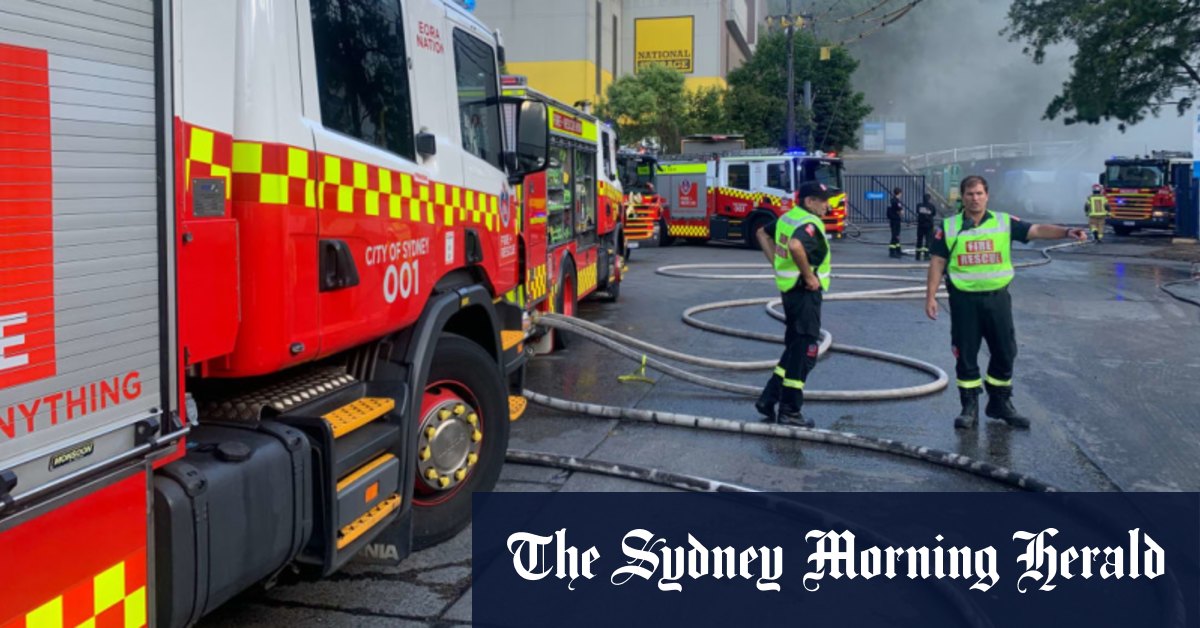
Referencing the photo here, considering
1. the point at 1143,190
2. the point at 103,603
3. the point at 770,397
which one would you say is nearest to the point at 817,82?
the point at 1143,190

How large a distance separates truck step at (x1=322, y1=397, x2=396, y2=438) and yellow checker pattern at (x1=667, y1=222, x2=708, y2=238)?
76.8ft

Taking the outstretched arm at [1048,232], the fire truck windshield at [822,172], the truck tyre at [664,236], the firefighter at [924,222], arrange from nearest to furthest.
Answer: the outstretched arm at [1048,232] → the firefighter at [924,222] → the fire truck windshield at [822,172] → the truck tyre at [664,236]

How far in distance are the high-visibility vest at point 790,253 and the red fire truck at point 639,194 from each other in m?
15.0

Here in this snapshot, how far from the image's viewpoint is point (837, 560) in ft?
15.4

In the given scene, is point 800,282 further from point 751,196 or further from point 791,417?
point 751,196

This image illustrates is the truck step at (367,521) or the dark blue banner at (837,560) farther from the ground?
the truck step at (367,521)

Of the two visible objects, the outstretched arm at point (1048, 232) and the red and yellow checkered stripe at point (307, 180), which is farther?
the outstretched arm at point (1048, 232)

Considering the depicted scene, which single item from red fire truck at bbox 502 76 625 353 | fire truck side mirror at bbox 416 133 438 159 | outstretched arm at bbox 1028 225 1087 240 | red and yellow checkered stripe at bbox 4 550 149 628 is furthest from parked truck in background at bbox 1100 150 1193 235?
red and yellow checkered stripe at bbox 4 550 149 628

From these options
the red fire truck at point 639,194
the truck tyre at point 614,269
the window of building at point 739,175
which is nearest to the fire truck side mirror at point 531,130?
the truck tyre at point 614,269

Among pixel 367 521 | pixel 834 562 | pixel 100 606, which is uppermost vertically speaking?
pixel 100 606

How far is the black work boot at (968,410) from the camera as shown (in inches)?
282

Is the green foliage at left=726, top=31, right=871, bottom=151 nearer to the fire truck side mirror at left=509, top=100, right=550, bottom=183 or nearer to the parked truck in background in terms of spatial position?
the parked truck in background

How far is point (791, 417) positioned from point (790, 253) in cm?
115

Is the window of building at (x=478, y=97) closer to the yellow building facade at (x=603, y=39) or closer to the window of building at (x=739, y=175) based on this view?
the window of building at (x=739, y=175)
